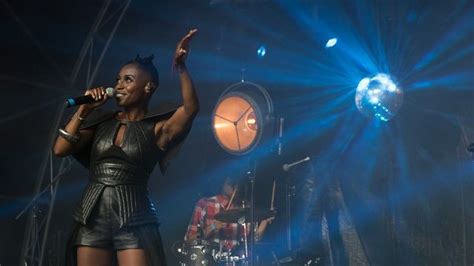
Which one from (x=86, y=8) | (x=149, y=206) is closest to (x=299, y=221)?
(x=86, y=8)

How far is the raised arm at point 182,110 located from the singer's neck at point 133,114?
5.2 inches

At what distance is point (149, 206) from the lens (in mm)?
3139

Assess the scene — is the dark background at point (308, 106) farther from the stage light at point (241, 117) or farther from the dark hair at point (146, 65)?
the dark hair at point (146, 65)

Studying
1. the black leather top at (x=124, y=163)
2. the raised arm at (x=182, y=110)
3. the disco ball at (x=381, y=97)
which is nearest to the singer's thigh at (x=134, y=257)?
the black leather top at (x=124, y=163)

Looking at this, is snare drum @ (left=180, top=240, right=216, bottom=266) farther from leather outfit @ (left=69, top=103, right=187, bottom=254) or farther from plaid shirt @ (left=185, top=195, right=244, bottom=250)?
leather outfit @ (left=69, top=103, right=187, bottom=254)

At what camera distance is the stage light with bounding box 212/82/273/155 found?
20.5ft

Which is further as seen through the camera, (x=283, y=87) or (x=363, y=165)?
(x=283, y=87)

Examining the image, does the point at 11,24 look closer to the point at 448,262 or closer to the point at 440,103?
the point at 440,103

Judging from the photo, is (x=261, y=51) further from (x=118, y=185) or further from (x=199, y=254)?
(x=118, y=185)

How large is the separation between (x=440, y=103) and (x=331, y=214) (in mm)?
1726

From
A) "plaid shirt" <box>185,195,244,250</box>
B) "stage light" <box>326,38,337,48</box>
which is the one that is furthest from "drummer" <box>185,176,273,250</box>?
"stage light" <box>326,38,337,48</box>

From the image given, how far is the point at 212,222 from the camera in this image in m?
6.99

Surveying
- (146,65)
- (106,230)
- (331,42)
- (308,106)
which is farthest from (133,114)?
(308,106)

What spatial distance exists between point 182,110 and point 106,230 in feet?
2.35
